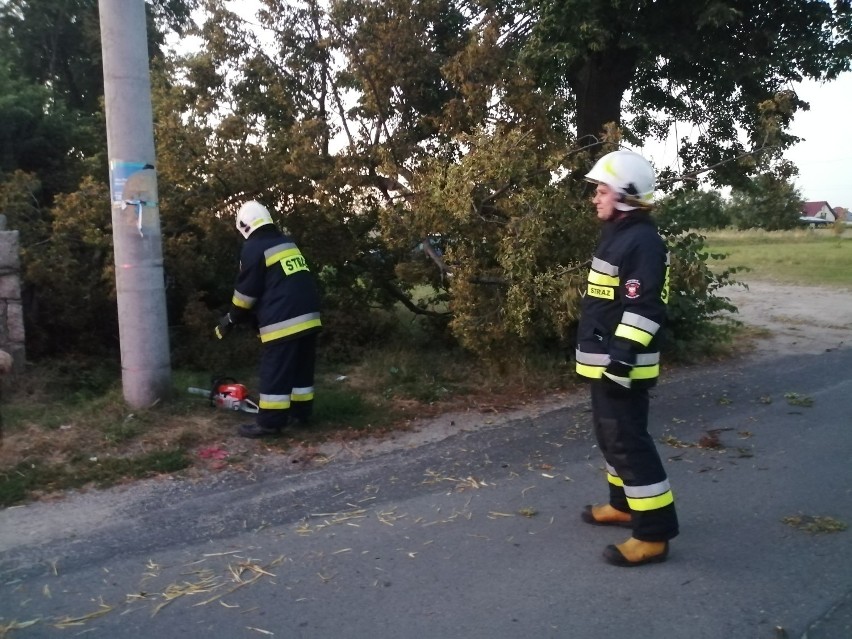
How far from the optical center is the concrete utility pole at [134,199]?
6473 mm

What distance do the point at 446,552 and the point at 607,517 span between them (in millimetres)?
1020

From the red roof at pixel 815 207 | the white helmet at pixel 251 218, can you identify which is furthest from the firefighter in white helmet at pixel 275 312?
the red roof at pixel 815 207

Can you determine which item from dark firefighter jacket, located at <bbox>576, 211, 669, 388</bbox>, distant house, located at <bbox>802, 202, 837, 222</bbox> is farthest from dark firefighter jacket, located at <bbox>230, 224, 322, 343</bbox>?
distant house, located at <bbox>802, 202, 837, 222</bbox>

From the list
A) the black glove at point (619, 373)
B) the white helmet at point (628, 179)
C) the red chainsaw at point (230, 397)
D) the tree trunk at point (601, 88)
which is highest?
the tree trunk at point (601, 88)

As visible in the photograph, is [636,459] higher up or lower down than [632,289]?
lower down

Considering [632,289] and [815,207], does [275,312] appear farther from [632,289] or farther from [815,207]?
[815,207]

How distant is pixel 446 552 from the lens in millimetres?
4406

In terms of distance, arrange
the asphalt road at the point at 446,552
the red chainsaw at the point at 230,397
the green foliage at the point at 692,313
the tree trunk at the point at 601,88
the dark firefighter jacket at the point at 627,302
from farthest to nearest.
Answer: the tree trunk at the point at 601,88
the green foliage at the point at 692,313
the red chainsaw at the point at 230,397
the dark firefighter jacket at the point at 627,302
the asphalt road at the point at 446,552

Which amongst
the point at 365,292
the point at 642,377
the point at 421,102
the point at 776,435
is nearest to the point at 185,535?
the point at 642,377

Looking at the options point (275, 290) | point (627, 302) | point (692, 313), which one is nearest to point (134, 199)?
point (275, 290)

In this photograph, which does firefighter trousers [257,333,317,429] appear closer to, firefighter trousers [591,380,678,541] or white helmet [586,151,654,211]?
firefighter trousers [591,380,678,541]

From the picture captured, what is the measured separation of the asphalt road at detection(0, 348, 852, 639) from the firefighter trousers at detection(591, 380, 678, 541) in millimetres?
247

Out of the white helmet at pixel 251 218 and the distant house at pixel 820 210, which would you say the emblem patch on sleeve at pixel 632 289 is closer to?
the white helmet at pixel 251 218

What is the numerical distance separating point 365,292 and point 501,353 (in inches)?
87.8
